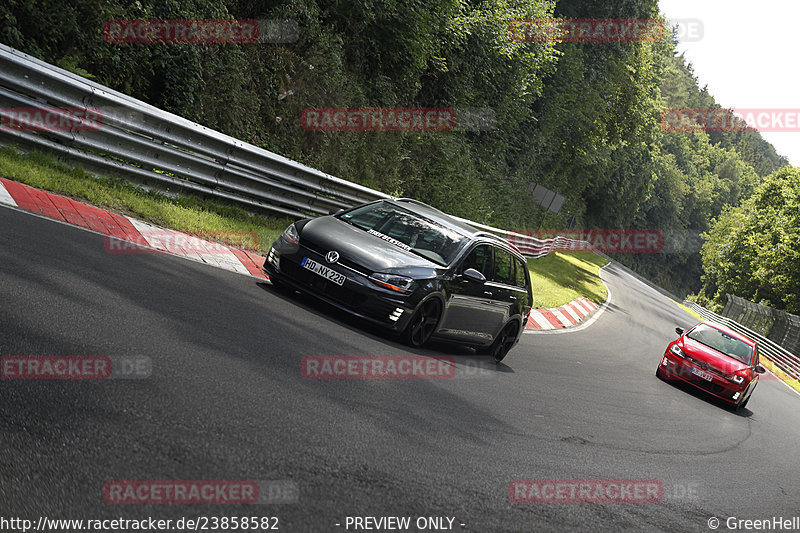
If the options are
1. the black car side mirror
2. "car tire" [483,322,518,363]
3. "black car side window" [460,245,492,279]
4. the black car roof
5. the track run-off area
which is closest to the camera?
the track run-off area

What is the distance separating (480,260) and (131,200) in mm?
4587

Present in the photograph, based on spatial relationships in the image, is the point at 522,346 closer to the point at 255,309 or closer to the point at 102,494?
the point at 255,309

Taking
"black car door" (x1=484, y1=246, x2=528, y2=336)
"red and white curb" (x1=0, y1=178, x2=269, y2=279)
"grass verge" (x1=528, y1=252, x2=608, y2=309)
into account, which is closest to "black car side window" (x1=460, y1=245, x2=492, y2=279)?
"black car door" (x1=484, y1=246, x2=528, y2=336)

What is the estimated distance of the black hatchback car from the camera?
812 centimetres

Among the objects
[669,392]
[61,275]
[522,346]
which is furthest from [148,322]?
[669,392]

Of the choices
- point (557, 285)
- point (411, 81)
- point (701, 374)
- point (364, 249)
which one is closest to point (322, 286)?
point (364, 249)

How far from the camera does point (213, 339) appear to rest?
19.1ft

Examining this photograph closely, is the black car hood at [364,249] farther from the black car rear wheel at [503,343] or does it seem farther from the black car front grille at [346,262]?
the black car rear wheel at [503,343]

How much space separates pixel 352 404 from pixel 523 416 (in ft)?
7.90

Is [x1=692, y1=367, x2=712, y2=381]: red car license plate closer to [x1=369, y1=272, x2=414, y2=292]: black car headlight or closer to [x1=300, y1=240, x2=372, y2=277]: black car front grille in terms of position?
[x1=369, y1=272, x2=414, y2=292]: black car headlight

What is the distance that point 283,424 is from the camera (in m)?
4.55

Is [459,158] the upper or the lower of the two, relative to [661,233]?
lower

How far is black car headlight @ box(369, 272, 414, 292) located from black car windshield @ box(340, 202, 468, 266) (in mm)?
789

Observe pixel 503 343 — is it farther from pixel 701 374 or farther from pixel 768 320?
pixel 768 320
